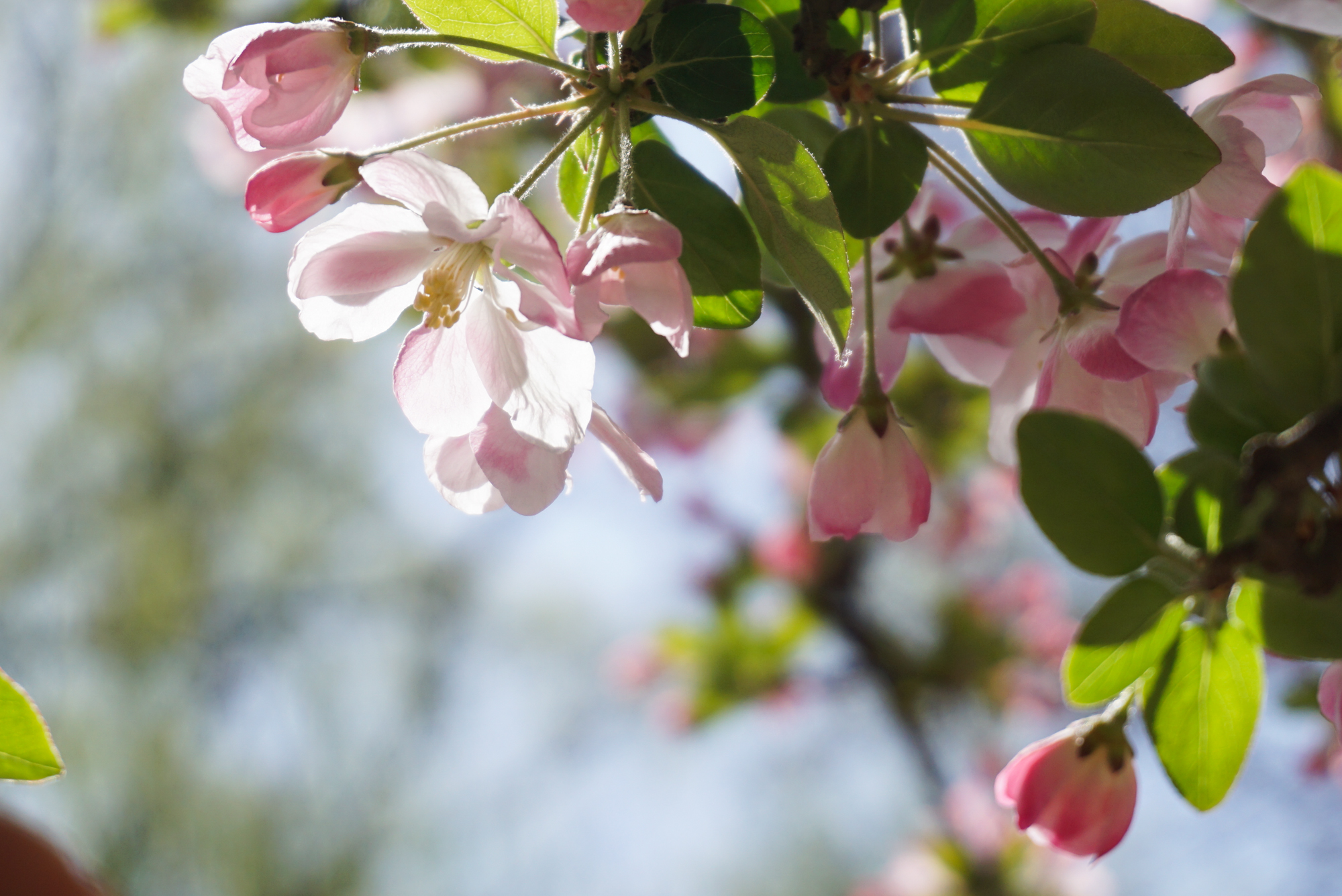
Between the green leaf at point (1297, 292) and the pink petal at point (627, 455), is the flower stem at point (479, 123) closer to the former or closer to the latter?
the pink petal at point (627, 455)

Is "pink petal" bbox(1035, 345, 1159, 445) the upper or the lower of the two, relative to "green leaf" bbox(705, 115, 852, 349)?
lower

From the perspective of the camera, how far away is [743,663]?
1637 millimetres

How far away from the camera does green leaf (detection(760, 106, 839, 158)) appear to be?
37cm

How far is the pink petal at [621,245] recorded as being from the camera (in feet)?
0.80

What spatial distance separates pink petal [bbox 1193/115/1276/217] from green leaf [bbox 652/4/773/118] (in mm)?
148

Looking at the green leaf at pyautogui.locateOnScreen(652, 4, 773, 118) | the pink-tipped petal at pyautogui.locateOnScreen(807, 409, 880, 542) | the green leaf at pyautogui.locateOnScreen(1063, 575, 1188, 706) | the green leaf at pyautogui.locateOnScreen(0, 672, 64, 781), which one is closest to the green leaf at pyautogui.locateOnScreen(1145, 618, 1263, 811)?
the green leaf at pyautogui.locateOnScreen(1063, 575, 1188, 706)

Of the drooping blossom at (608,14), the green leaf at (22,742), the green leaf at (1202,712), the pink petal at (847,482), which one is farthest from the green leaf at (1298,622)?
the green leaf at (22,742)

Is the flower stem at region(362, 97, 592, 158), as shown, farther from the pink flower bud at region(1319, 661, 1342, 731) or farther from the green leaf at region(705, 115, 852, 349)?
the pink flower bud at region(1319, 661, 1342, 731)

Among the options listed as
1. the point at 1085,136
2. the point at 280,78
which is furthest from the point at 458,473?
the point at 1085,136

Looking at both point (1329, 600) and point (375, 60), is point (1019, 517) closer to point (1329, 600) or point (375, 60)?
point (375, 60)

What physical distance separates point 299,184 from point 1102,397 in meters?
0.28

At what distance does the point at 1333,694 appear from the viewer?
0.28 metres

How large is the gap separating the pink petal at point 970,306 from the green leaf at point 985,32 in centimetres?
7

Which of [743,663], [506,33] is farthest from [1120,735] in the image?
[743,663]
